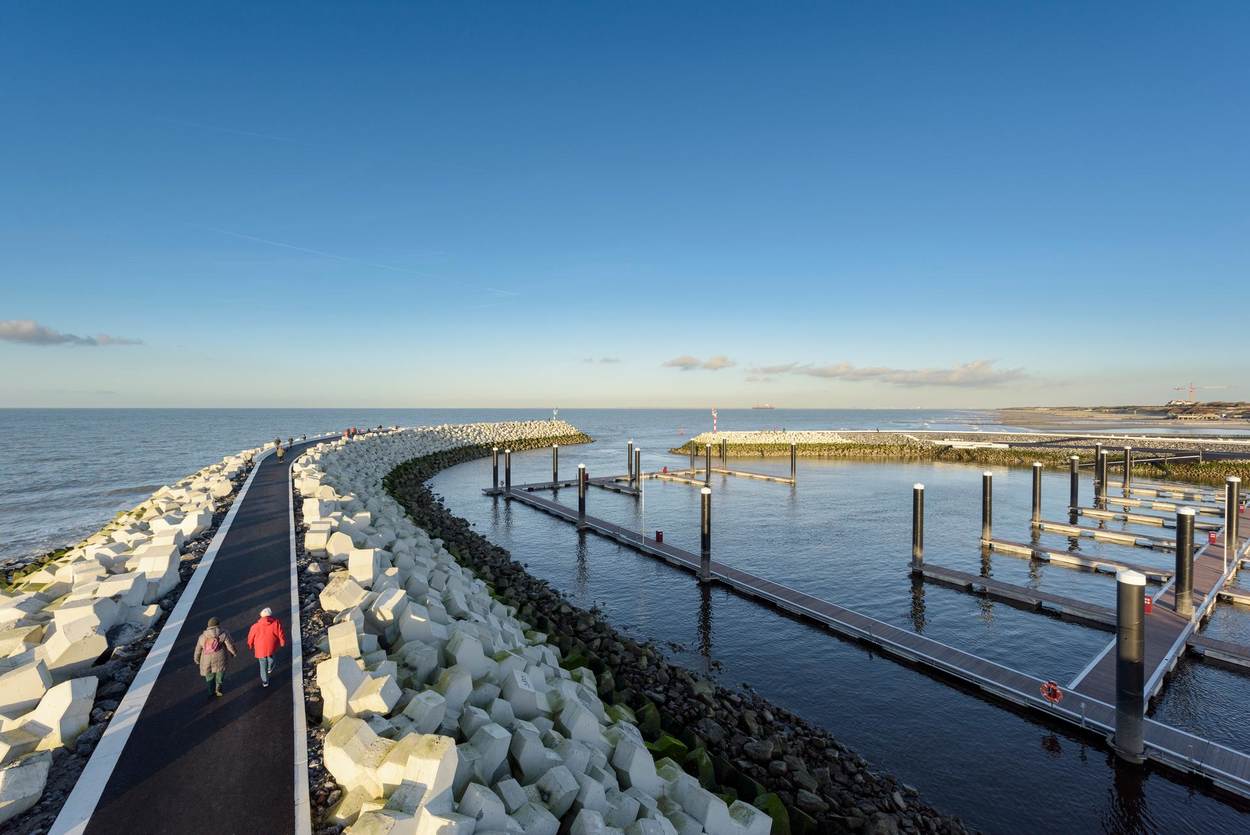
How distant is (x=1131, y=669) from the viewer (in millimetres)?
10945

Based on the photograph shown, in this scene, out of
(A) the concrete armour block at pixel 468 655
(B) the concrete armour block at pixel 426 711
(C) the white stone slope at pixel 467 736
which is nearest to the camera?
(C) the white stone slope at pixel 467 736

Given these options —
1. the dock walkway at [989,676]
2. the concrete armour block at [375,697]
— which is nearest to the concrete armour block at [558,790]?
the concrete armour block at [375,697]

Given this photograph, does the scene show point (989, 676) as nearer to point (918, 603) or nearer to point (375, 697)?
point (918, 603)

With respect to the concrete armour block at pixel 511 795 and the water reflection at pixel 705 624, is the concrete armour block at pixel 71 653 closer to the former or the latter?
the concrete armour block at pixel 511 795

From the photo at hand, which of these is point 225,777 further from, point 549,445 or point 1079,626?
point 549,445

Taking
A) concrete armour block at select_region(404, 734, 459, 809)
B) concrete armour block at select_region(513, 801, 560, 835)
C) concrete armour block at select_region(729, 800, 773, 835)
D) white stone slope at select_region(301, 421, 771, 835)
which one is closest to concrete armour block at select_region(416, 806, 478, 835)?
white stone slope at select_region(301, 421, 771, 835)

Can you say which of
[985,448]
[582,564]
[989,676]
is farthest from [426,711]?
[985,448]

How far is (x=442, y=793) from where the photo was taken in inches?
235

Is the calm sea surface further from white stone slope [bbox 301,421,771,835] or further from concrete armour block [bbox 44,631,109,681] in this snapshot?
concrete armour block [bbox 44,631,109,681]

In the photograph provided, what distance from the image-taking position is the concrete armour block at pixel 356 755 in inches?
249

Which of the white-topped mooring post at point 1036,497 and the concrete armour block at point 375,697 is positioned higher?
the concrete armour block at point 375,697

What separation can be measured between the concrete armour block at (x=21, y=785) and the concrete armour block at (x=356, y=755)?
269 cm

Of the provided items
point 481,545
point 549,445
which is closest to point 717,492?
point 481,545

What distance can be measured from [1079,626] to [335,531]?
69.4 feet
